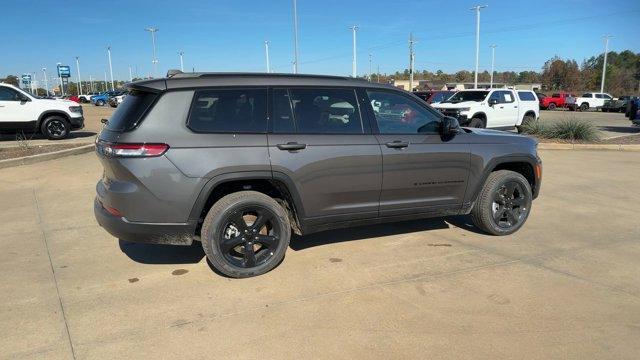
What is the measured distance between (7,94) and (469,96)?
14822mm

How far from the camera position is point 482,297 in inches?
152

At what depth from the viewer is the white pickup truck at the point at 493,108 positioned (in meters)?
16.4

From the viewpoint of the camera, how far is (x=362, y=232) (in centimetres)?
559

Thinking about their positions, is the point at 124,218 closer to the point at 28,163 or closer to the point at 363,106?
the point at 363,106

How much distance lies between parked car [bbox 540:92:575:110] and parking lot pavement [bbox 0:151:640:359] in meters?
41.4

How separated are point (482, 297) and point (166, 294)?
8.49 feet

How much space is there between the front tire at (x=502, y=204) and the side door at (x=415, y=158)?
0.35 meters

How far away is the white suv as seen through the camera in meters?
13.6

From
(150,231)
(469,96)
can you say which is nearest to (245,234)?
(150,231)

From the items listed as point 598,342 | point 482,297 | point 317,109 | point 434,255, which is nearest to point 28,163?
point 317,109

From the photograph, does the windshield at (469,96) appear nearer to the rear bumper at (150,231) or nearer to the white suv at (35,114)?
the white suv at (35,114)

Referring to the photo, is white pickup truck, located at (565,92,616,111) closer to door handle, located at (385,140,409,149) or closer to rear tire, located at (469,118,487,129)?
rear tire, located at (469,118,487,129)

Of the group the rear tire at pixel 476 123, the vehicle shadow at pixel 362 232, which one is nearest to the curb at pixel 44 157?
the vehicle shadow at pixel 362 232

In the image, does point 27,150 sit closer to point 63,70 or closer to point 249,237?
point 249,237
